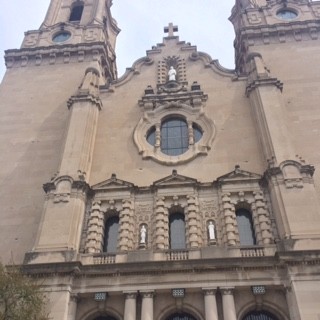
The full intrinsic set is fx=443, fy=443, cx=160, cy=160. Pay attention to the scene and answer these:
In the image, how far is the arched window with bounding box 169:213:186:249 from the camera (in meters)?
22.4

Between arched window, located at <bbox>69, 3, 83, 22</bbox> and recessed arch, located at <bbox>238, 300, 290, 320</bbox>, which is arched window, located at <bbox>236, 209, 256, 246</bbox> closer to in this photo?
recessed arch, located at <bbox>238, 300, 290, 320</bbox>

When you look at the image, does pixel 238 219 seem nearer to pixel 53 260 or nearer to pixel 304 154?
pixel 304 154

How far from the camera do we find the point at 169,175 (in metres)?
24.6

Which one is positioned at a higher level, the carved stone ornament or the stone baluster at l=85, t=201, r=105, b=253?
the carved stone ornament

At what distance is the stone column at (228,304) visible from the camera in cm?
1817

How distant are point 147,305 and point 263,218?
7.27 metres

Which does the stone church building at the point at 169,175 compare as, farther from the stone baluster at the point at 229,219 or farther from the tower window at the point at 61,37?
the tower window at the point at 61,37

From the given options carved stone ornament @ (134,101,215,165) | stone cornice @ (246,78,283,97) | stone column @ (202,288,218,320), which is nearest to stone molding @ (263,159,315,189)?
carved stone ornament @ (134,101,215,165)

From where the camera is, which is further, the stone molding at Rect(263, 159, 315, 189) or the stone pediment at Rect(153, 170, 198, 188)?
the stone pediment at Rect(153, 170, 198, 188)

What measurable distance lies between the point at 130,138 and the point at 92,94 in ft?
14.5

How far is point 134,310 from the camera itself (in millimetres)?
18797

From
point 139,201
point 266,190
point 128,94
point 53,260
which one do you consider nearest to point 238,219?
point 266,190

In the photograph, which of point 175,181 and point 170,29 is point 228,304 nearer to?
point 175,181

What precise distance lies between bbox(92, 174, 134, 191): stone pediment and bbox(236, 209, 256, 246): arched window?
6.03 metres
